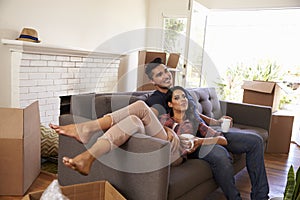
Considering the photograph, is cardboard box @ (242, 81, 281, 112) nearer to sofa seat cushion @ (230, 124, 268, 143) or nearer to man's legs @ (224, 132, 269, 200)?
sofa seat cushion @ (230, 124, 268, 143)

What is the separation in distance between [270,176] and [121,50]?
2763 millimetres

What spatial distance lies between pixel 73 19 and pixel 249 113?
232 centimetres

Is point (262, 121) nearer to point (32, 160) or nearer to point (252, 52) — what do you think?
point (32, 160)

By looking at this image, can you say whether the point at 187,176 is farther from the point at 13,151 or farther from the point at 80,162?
the point at 13,151

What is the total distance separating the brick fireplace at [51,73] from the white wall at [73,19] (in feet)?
0.64

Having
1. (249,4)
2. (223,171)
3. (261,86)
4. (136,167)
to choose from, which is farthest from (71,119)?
(249,4)

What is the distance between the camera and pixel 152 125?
5.08 ft

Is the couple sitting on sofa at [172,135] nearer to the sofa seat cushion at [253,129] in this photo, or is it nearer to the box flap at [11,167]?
the sofa seat cushion at [253,129]

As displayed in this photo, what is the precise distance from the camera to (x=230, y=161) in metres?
1.81

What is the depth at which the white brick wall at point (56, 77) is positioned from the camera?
2.66 m

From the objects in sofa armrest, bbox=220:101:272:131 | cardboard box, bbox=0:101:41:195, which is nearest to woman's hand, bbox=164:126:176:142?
cardboard box, bbox=0:101:41:195

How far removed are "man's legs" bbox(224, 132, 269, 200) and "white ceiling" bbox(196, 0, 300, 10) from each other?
107 inches

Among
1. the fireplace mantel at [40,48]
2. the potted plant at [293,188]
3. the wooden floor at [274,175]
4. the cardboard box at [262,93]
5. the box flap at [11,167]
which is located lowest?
the wooden floor at [274,175]

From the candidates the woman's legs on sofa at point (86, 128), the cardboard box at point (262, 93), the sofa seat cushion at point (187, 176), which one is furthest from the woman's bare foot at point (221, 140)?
the cardboard box at point (262, 93)
